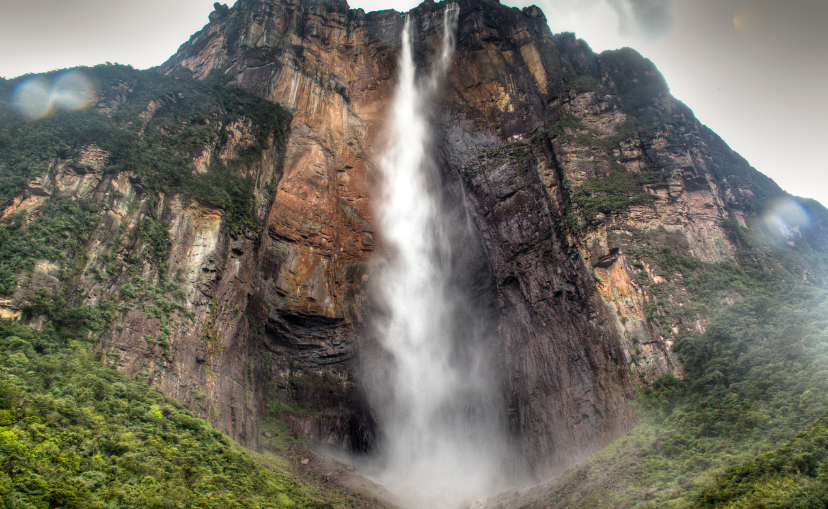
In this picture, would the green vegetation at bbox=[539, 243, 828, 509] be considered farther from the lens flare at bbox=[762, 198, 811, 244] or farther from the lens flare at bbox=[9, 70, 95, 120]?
the lens flare at bbox=[9, 70, 95, 120]

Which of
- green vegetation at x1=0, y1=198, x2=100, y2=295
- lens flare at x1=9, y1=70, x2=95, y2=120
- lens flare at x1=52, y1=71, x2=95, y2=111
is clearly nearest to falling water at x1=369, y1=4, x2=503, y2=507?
green vegetation at x1=0, y1=198, x2=100, y2=295

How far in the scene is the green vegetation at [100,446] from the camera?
29.3ft

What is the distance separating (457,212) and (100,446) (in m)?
25.5

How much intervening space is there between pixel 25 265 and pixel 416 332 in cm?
2088

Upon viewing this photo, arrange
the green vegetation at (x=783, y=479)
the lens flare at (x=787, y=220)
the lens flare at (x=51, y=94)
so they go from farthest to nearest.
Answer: the lens flare at (x=787, y=220) < the lens flare at (x=51, y=94) < the green vegetation at (x=783, y=479)

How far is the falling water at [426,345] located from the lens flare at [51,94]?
20.0 meters

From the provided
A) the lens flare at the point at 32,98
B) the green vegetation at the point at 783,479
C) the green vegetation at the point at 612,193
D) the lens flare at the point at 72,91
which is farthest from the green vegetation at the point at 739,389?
the lens flare at the point at 72,91

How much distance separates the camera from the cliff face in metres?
20.5

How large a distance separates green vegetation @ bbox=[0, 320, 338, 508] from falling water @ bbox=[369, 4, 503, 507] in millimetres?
9766

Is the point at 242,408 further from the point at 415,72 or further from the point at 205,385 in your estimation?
the point at 415,72

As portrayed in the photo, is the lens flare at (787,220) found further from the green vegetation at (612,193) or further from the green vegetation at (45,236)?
the green vegetation at (45,236)

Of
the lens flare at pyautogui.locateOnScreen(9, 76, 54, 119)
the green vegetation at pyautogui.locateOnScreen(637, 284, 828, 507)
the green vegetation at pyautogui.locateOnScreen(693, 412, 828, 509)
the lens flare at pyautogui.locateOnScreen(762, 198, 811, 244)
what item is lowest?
the green vegetation at pyautogui.locateOnScreen(693, 412, 828, 509)

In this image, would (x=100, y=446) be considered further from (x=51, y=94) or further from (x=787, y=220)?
(x=787, y=220)

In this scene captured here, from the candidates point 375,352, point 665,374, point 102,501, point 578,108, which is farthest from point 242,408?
point 578,108
